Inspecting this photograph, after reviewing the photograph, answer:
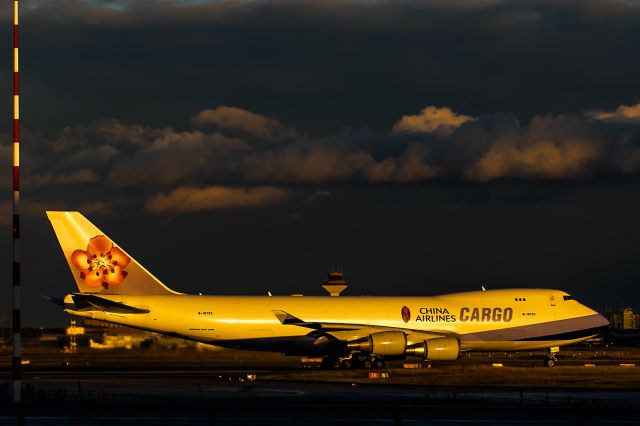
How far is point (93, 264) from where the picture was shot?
59188mm

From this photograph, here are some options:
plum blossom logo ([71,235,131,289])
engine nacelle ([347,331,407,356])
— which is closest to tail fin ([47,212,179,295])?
plum blossom logo ([71,235,131,289])

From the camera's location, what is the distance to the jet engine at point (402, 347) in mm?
56000

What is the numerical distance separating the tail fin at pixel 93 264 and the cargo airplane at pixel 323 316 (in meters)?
0.05

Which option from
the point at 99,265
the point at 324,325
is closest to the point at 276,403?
the point at 324,325

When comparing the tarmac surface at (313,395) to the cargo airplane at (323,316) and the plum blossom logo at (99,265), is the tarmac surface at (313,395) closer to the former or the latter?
the cargo airplane at (323,316)

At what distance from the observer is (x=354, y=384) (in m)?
42.9

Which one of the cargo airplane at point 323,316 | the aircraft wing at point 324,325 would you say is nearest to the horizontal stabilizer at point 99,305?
the cargo airplane at point 323,316

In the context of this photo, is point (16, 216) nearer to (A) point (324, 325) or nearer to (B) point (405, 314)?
(A) point (324, 325)

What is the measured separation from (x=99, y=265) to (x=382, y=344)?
16118mm

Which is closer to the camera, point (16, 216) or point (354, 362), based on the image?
point (16, 216)

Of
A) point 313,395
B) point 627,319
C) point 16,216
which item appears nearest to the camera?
point 16,216

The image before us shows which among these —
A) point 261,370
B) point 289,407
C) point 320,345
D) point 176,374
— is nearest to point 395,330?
point 320,345

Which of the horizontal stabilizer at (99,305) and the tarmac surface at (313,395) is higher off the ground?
the horizontal stabilizer at (99,305)

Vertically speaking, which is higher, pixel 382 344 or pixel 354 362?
pixel 382 344
